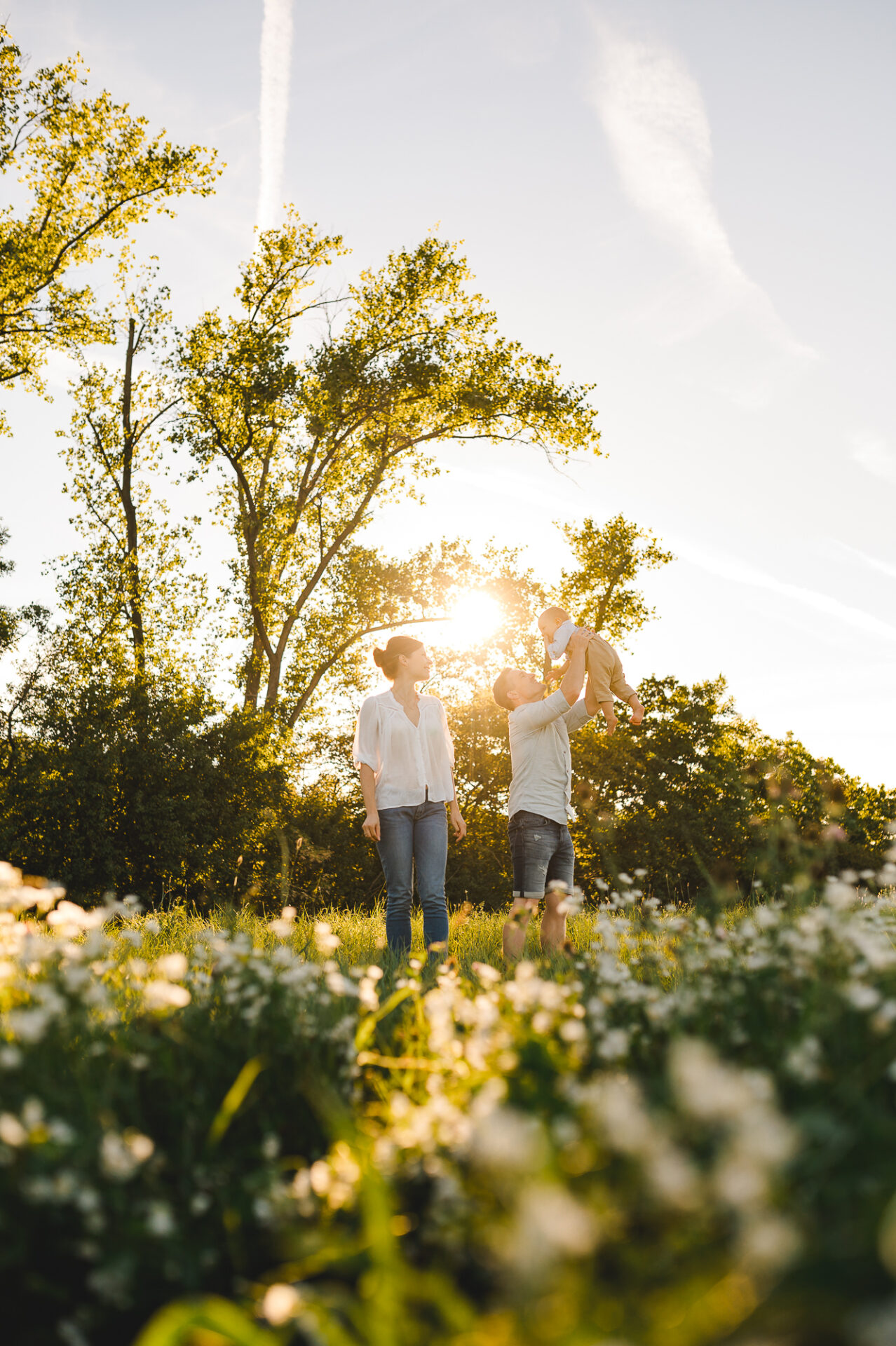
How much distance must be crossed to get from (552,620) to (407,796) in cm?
227

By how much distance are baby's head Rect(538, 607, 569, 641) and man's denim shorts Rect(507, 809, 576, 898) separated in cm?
200

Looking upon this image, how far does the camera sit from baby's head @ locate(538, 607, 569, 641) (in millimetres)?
7301

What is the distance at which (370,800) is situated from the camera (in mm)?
6086

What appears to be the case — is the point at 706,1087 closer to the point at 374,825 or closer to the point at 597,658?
the point at 374,825

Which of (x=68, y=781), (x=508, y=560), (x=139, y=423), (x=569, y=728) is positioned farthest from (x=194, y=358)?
(x=569, y=728)

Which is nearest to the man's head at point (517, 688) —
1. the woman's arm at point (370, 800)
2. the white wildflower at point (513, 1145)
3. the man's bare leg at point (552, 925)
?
the woman's arm at point (370, 800)

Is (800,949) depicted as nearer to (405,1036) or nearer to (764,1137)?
(405,1036)

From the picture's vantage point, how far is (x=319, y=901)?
13.7m

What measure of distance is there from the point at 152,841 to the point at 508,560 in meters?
13.4

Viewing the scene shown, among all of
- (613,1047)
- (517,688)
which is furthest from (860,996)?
(517,688)

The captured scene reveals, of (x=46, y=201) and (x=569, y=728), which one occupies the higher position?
(x=46, y=201)

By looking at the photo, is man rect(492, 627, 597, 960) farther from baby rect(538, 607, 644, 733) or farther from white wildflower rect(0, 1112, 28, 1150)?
white wildflower rect(0, 1112, 28, 1150)

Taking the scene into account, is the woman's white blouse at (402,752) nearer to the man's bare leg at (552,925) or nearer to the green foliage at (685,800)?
the man's bare leg at (552,925)

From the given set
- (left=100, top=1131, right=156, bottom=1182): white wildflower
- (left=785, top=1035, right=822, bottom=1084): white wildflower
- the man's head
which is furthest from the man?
(left=100, top=1131, right=156, bottom=1182): white wildflower
